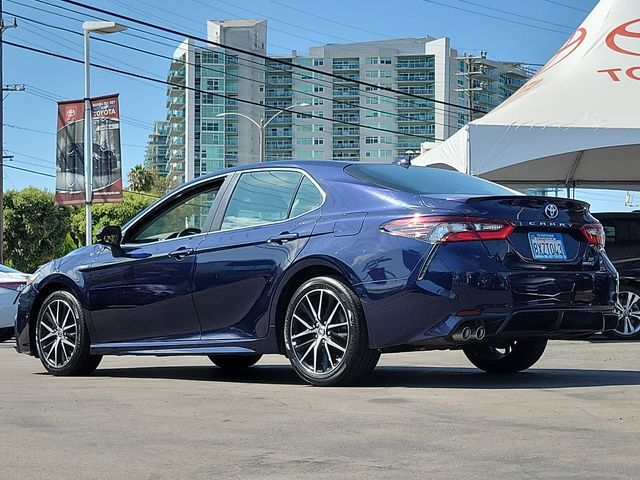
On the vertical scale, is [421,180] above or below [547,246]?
above

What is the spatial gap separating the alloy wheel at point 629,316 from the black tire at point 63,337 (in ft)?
22.4

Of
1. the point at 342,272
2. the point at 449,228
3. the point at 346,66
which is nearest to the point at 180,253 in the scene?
the point at 342,272

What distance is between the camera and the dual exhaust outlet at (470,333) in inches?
258

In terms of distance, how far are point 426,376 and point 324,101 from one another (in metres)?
155

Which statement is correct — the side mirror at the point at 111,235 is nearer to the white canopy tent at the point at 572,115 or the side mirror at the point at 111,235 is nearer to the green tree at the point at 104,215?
the white canopy tent at the point at 572,115

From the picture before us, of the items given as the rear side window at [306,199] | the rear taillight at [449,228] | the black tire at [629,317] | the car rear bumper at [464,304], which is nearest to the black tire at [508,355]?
the car rear bumper at [464,304]

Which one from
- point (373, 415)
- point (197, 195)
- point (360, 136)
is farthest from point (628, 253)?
point (360, 136)

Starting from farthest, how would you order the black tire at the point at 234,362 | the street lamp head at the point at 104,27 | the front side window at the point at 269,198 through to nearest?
the street lamp head at the point at 104,27
the black tire at the point at 234,362
the front side window at the point at 269,198

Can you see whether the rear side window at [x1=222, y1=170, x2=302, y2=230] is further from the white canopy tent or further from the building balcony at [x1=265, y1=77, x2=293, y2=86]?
the building balcony at [x1=265, y1=77, x2=293, y2=86]

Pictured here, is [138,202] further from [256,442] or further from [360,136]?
[256,442]

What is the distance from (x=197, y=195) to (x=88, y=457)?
384cm

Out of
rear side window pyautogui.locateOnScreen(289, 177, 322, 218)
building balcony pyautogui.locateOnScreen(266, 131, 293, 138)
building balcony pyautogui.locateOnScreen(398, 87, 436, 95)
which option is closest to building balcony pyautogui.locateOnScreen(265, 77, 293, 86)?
building balcony pyautogui.locateOnScreen(266, 131, 293, 138)

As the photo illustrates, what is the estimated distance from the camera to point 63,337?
28.5ft

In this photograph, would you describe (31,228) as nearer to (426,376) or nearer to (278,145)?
(426,376)
